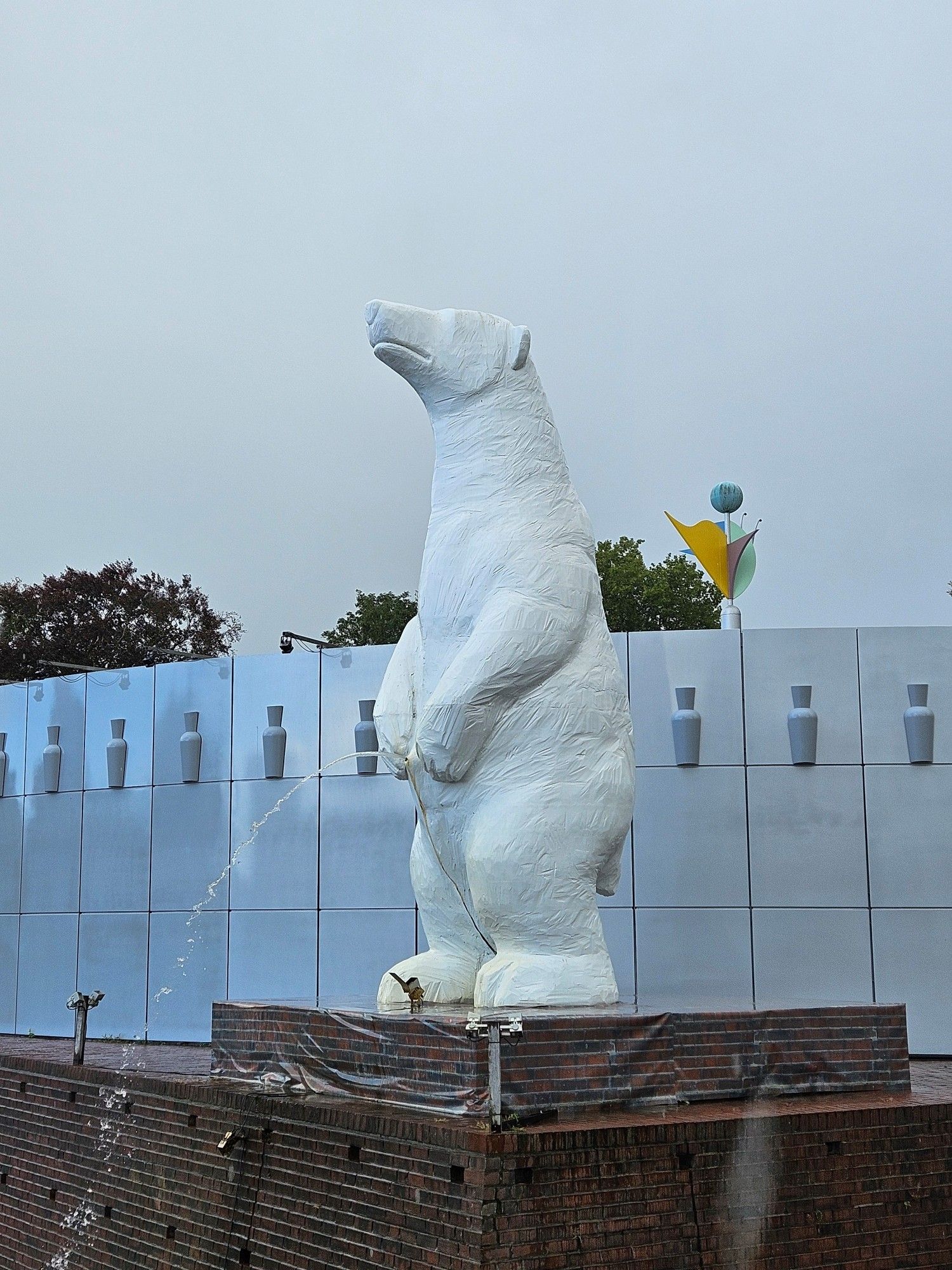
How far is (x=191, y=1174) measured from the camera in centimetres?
531

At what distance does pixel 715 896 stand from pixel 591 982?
5660 millimetres

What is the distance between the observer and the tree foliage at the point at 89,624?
2770 centimetres

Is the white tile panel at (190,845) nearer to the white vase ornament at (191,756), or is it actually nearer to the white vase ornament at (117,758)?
the white vase ornament at (191,756)

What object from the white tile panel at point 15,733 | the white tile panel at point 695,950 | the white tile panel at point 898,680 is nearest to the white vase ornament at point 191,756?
the white tile panel at point 15,733

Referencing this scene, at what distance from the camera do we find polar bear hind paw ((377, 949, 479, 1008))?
17.9 ft

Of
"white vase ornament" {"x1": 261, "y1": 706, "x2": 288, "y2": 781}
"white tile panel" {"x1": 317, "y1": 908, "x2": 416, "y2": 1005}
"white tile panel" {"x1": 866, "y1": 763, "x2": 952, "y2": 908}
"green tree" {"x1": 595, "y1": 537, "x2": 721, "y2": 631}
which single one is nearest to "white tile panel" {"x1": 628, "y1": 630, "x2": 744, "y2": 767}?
"white tile panel" {"x1": 866, "y1": 763, "x2": 952, "y2": 908}

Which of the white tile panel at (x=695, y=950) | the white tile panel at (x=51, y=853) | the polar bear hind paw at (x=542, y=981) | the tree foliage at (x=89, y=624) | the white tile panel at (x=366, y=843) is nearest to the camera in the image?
the polar bear hind paw at (x=542, y=981)

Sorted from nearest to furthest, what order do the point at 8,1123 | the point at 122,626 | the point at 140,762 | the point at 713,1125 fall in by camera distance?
the point at 713,1125 → the point at 8,1123 → the point at 140,762 → the point at 122,626

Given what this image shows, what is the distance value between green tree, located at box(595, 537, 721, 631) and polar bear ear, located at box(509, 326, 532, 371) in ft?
76.2

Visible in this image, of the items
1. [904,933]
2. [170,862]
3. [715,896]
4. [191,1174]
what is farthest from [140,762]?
[191,1174]

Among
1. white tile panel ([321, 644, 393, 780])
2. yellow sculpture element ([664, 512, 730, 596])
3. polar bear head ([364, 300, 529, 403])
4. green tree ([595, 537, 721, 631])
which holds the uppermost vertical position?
green tree ([595, 537, 721, 631])

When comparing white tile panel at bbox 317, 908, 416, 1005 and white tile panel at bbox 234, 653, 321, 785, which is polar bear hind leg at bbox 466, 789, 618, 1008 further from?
white tile panel at bbox 234, 653, 321, 785

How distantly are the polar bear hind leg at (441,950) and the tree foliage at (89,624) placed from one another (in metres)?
22.6

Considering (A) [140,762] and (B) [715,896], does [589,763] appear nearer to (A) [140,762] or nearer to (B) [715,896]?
(B) [715,896]
